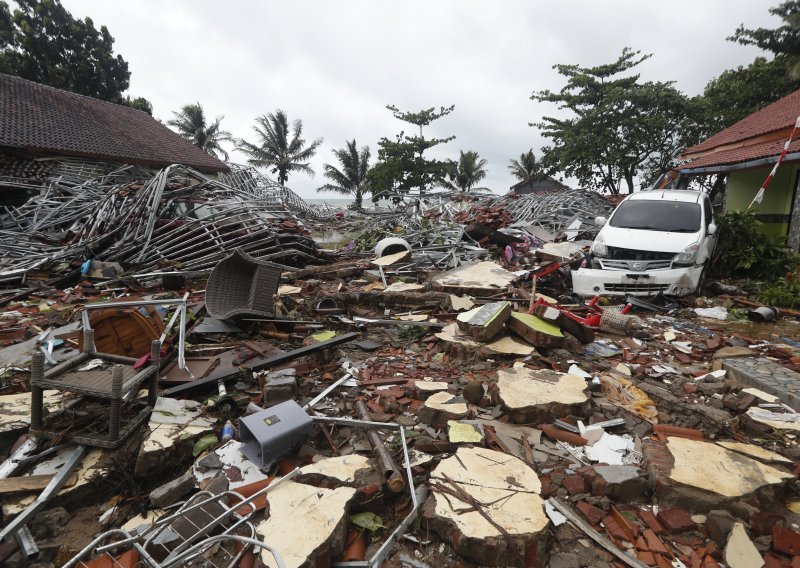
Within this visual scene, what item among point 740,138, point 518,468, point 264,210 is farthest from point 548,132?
point 518,468

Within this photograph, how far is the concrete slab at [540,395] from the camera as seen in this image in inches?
130

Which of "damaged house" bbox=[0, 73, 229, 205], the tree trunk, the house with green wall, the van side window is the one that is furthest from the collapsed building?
the tree trunk

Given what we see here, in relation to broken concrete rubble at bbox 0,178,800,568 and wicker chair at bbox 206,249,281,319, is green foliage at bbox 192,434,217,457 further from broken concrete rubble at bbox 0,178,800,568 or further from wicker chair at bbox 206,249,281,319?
wicker chair at bbox 206,249,281,319

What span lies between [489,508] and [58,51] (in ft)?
129

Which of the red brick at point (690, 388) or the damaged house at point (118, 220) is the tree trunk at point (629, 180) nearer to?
the damaged house at point (118, 220)

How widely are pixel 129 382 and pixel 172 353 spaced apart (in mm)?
1284

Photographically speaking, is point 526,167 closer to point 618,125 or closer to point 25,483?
point 618,125

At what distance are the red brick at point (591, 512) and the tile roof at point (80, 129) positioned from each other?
21.5 meters

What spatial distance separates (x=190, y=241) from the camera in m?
9.14

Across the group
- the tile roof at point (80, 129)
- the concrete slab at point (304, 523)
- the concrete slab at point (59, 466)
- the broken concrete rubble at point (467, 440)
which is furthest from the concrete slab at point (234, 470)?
the tile roof at point (80, 129)

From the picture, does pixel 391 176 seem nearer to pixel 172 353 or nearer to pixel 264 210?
pixel 264 210

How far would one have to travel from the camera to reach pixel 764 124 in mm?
11117

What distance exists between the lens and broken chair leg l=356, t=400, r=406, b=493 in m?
2.49

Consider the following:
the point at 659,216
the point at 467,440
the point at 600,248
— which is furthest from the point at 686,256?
the point at 467,440
